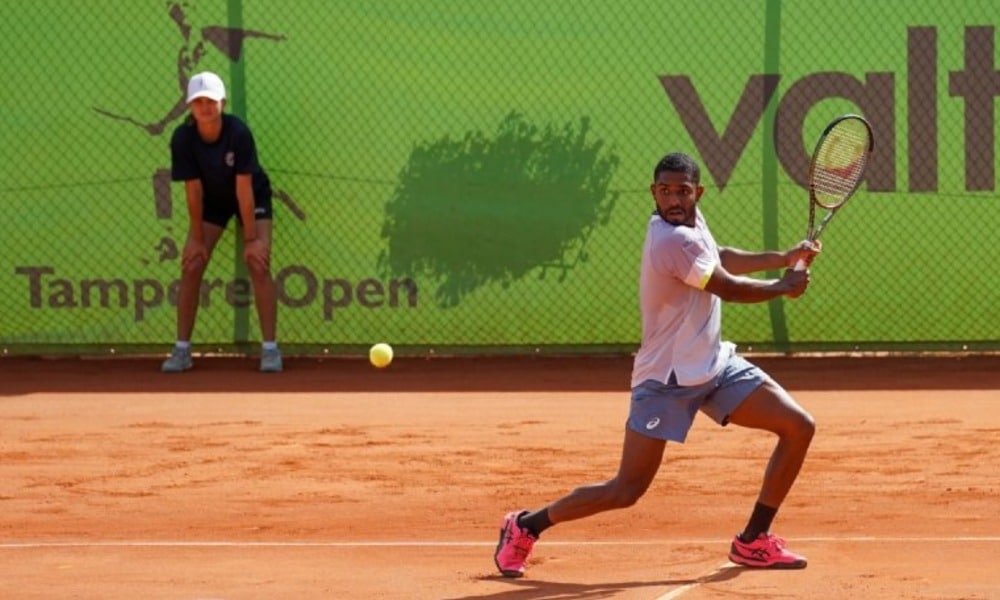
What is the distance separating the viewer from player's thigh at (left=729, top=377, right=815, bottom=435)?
22.0 feet

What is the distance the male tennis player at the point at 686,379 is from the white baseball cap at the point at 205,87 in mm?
5702

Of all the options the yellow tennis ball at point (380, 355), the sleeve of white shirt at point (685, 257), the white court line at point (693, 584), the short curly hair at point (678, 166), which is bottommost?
the white court line at point (693, 584)

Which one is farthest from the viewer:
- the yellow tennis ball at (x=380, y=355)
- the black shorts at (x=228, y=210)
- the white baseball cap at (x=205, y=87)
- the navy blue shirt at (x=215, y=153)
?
the black shorts at (x=228, y=210)

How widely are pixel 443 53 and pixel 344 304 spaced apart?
5.93 feet

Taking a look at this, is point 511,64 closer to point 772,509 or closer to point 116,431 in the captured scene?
point 116,431

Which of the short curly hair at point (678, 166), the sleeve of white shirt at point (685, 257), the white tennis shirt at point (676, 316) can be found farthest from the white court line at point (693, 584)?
the short curly hair at point (678, 166)

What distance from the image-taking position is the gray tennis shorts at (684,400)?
6.61 meters

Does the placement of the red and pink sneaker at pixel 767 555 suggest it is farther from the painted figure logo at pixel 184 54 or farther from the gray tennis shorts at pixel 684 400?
the painted figure logo at pixel 184 54

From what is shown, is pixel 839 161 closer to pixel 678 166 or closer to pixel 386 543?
pixel 678 166

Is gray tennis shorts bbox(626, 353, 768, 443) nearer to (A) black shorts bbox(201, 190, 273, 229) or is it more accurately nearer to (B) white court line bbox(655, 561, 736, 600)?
(B) white court line bbox(655, 561, 736, 600)

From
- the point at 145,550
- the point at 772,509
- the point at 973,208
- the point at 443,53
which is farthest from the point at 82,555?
the point at 973,208

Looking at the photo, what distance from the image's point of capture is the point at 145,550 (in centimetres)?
749

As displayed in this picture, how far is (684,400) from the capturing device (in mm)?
6648

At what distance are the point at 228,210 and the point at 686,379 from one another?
6.36 m
